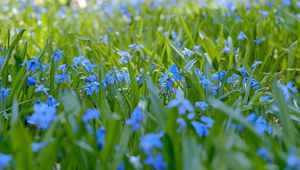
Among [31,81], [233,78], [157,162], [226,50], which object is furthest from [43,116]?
[226,50]

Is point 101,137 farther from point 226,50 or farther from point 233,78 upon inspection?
point 226,50

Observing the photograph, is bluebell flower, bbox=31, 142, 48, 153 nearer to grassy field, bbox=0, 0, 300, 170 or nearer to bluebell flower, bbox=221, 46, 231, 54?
grassy field, bbox=0, 0, 300, 170

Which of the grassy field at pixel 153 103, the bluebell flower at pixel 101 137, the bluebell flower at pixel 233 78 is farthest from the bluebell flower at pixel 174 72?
the bluebell flower at pixel 101 137

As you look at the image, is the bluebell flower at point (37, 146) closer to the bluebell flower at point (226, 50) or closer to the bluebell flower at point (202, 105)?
the bluebell flower at point (202, 105)

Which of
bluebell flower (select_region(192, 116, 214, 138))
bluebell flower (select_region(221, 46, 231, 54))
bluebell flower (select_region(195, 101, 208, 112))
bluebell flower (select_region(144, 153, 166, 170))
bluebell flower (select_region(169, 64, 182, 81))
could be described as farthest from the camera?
bluebell flower (select_region(221, 46, 231, 54))

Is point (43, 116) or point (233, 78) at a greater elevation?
point (43, 116)

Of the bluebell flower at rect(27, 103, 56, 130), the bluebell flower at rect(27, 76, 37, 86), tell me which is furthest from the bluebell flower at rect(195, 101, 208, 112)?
the bluebell flower at rect(27, 76, 37, 86)

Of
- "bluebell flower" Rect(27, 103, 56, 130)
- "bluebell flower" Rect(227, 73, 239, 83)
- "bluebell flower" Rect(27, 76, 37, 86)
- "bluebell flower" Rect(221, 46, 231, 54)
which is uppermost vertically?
"bluebell flower" Rect(27, 76, 37, 86)

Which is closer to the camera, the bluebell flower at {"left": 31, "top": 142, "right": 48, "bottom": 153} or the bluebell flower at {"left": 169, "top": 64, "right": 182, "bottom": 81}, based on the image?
the bluebell flower at {"left": 31, "top": 142, "right": 48, "bottom": 153}

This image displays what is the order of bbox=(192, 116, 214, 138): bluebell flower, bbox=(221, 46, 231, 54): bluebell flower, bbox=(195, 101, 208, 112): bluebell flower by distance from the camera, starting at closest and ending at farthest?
1. bbox=(192, 116, 214, 138): bluebell flower
2. bbox=(195, 101, 208, 112): bluebell flower
3. bbox=(221, 46, 231, 54): bluebell flower

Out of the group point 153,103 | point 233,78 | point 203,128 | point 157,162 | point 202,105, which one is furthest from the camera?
point 233,78
